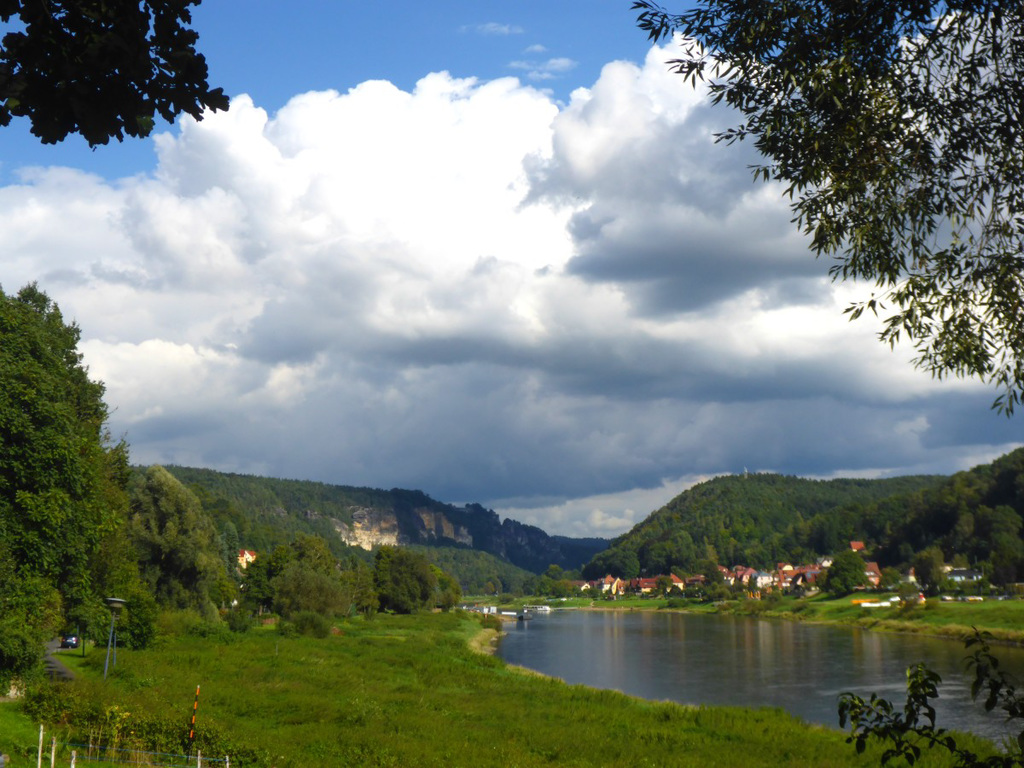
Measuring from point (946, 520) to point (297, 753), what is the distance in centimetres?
15801

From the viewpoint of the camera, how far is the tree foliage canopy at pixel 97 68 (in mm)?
5473

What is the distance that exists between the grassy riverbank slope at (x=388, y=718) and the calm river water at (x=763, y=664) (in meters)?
5.51

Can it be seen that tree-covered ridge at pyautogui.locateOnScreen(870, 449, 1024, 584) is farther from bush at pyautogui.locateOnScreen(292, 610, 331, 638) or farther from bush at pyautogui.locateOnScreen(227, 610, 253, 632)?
bush at pyautogui.locateOnScreen(227, 610, 253, 632)

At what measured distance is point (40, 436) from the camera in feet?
95.8

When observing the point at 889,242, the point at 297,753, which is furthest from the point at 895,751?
the point at 297,753

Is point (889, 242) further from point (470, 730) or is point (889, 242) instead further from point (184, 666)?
point (184, 666)

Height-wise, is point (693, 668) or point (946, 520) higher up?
point (946, 520)

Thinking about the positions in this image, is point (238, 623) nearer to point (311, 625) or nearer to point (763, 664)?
point (311, 625)

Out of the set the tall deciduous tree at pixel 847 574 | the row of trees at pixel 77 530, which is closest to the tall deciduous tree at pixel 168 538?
the row of trees at pixel 77 530

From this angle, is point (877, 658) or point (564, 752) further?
point (877, 658)

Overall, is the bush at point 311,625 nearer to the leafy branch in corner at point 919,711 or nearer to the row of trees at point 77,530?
the row of trees at point 77,530

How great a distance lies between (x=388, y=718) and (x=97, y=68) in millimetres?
29141

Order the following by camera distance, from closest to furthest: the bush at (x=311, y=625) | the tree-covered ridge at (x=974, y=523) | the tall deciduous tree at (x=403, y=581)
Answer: the bush at (x=311, y=625)
the tall deciduous tree at (x=403, y=581)
the tree-covered ridge at (x=974, y=523)

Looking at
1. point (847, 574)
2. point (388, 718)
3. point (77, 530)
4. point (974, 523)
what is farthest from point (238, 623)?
point (974, 523)
